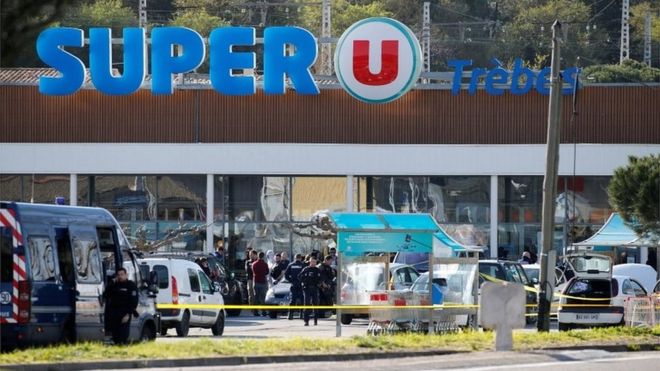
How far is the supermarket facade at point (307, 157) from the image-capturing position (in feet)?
164

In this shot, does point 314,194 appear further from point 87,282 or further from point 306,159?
point 87,282

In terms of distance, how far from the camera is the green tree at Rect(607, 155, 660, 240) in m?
39.3

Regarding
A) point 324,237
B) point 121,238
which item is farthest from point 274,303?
point 121,238

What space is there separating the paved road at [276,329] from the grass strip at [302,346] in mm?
6424

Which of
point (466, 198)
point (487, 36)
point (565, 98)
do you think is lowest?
point (466, 198)

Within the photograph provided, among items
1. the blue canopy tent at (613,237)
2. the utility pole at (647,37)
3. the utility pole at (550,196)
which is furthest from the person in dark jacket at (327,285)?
the utility pole at (647,37)

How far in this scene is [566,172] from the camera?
50.1m

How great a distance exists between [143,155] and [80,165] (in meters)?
2.18

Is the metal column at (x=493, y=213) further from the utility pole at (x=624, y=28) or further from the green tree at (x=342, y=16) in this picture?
the green tree at (x=342, y=16)

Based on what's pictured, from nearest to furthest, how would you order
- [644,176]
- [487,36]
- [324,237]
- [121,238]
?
[121,238], [644,176], [324,237], [487,36]

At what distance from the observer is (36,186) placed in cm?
4984

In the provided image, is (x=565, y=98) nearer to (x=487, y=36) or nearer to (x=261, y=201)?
(x=261, y=201)

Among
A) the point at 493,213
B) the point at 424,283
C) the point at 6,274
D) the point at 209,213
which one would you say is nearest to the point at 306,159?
the point at 209,213

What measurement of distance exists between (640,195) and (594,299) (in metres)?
7.31
